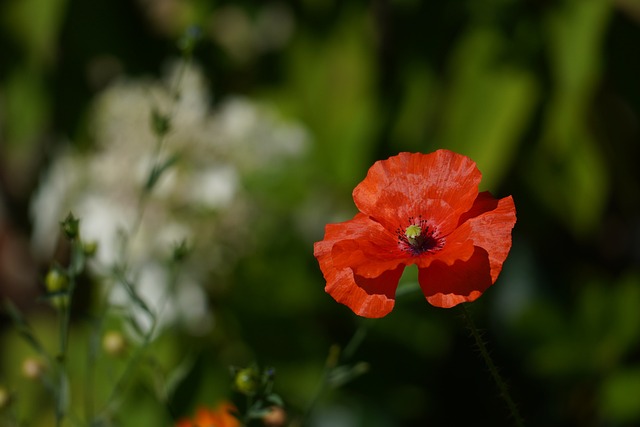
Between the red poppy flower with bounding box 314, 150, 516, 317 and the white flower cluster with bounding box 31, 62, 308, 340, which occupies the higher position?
the red poppy flower with bounding box 314, 150, 516, 317

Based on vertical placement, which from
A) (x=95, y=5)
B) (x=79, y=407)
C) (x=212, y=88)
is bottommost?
(x=79, y=407)

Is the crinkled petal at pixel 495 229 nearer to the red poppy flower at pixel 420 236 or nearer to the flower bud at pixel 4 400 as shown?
the red poppy flower at pixel 420 236

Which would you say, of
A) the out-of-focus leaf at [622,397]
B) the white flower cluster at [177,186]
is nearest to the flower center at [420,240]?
the white flower cluster at [177,186]

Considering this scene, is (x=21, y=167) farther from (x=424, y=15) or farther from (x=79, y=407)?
(x=424, y=15)

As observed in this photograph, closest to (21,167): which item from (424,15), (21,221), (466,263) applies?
(21,221)

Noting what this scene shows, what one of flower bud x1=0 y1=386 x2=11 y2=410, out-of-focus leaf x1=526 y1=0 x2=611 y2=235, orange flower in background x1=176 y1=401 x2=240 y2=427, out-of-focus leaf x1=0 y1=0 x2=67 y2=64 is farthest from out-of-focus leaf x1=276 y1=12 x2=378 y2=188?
flower bud x1=0 y1=386 x2=11 y2=410

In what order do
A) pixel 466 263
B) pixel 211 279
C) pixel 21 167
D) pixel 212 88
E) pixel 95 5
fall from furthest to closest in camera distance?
pixel 21 167 → pixel 212 88 → pixel 95 5 → pixel 211 279 → pixel 466 263

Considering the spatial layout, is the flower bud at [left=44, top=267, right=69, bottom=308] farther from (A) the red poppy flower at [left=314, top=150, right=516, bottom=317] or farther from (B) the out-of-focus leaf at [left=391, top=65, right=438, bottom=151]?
(B) the out-of-focus leaf at [left=391, top=65, right=438, bottom=151]
